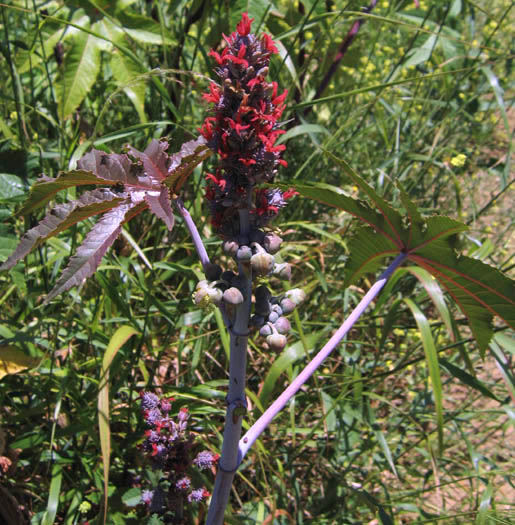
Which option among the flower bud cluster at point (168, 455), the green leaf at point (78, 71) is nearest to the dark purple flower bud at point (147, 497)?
the flower bud cluster at point (168, 455)

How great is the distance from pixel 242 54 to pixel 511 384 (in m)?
1.41

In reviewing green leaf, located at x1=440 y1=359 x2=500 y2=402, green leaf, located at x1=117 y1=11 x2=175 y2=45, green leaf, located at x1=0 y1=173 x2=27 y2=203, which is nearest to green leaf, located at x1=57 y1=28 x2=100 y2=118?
green leaf, located at x1=117 y1=11 x2=175 y2=45

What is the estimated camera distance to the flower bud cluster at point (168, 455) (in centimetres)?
161

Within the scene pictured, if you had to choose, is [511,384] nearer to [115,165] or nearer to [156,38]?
[115,165]

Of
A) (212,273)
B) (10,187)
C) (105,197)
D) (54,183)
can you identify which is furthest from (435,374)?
(10,187)

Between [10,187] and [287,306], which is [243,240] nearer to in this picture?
[287,306]

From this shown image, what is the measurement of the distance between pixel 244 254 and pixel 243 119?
0.93 feet

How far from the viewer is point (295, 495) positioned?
2186 millimetres

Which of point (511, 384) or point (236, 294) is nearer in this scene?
point (236, 294)

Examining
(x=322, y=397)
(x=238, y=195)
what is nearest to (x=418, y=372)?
(x=322, y=397)

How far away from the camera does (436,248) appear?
136cm

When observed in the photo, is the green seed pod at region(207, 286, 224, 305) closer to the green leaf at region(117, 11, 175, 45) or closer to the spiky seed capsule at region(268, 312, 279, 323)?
the spiky seed capsule at region(268, 312, 279, 323)

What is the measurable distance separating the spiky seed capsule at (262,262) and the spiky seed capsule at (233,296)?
66 millimetres

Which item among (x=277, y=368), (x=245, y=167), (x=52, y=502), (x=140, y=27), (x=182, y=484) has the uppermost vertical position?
(x=140, y=27)
